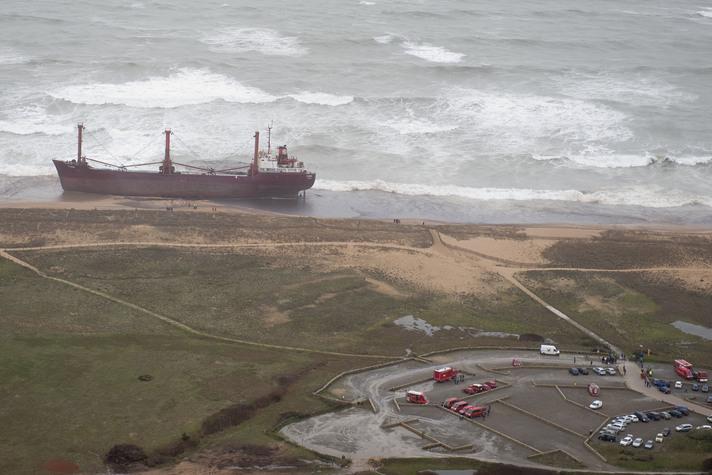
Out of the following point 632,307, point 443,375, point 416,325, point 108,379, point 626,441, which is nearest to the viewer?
point 626,441

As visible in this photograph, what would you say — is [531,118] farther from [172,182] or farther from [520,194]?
[172,182]

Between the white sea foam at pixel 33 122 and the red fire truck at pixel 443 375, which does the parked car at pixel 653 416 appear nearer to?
the red fire truck at pixel 443 375

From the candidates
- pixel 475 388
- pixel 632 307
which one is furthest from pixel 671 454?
pixel 632 307

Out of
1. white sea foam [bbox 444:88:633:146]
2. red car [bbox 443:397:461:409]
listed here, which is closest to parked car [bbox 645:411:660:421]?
red car [bbox 443:397:461:409]

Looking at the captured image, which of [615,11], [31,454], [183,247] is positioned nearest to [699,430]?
[31,454]

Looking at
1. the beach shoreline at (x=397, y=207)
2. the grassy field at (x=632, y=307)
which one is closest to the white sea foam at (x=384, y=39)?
the beach shoreline at (x=397, y=207)
